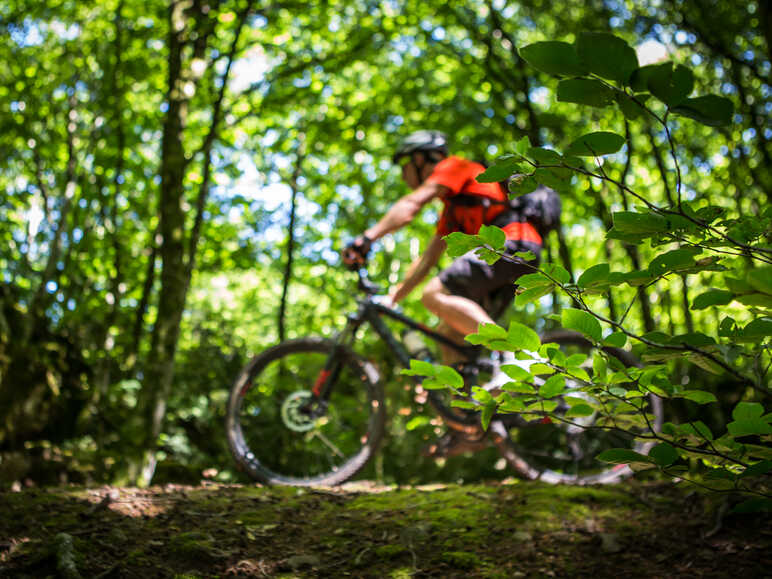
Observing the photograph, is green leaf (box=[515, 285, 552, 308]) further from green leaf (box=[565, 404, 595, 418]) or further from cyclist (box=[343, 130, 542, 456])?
cyclist (box=[343, 130, 542, 456])

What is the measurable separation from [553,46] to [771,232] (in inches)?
28.2

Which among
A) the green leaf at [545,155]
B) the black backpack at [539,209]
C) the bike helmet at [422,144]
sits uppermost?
the bike helmet at [422,144]

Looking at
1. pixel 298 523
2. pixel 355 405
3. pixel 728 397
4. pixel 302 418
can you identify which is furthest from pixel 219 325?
pixel 728 397

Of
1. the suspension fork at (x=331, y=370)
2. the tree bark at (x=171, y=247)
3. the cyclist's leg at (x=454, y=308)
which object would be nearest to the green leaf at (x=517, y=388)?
the cyclist's leg at (x=454, y=308)

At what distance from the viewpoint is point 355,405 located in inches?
199

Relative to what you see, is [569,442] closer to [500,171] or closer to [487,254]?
[487,254]

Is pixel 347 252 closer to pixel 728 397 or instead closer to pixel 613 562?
pixel 613 562

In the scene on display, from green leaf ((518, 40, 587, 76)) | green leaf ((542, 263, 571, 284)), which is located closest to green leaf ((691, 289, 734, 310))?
green leaf ((542, 263, 571, 284))

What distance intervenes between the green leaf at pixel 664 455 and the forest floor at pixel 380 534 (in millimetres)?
1226

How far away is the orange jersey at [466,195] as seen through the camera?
3.61 m

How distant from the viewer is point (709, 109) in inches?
38.2

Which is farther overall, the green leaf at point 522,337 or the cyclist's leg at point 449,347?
the cyclist's leg at point 449,347

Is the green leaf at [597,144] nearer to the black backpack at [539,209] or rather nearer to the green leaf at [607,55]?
the green leaf at [607,55]

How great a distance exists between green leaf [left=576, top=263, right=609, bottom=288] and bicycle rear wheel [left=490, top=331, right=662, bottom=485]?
201 cm
